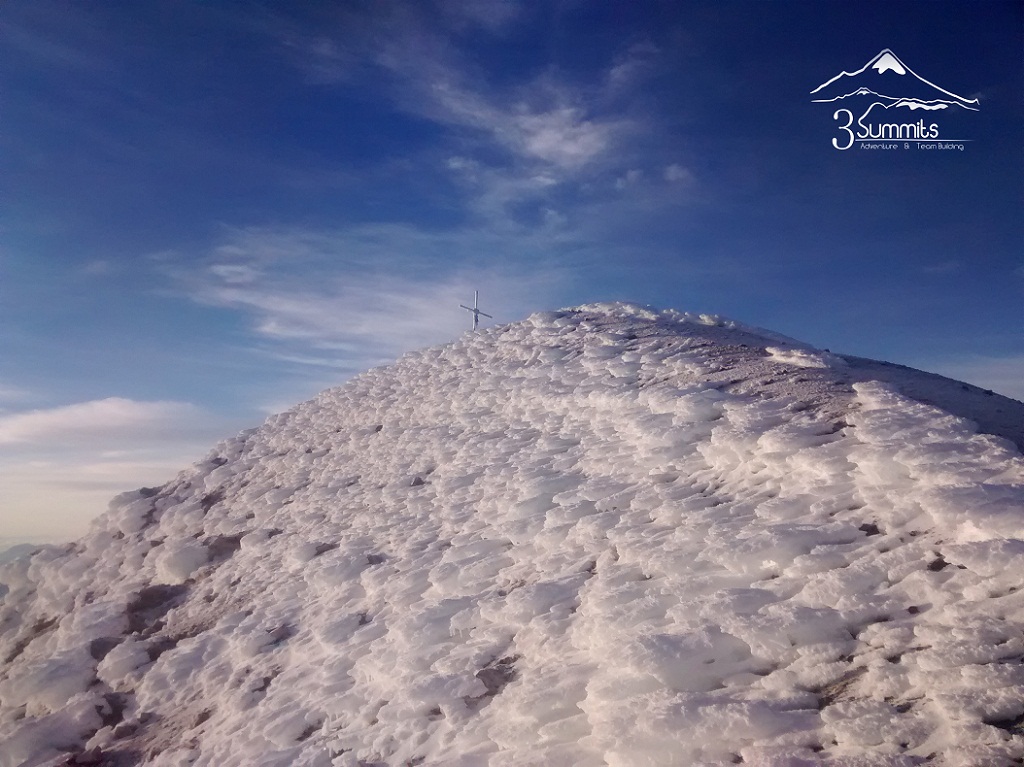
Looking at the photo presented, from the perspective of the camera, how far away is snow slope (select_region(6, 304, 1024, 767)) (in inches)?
147

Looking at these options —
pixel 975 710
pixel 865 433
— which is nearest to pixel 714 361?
pixel 865 433

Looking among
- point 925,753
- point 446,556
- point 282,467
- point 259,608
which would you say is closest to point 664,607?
point 925,753

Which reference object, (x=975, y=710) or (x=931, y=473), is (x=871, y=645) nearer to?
(x=975, y=710)

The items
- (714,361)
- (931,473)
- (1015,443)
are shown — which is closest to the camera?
(931,473)

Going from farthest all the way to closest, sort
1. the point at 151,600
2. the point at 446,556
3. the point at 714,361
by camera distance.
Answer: the point at 714,361
the point at 151,600
the point at 446,556

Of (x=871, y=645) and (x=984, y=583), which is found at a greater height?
(x=984, y=583)

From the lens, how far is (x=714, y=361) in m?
9.33

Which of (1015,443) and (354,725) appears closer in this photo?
(354,725)

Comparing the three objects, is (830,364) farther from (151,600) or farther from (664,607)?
(151,600)

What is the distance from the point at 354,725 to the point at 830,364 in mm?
7097

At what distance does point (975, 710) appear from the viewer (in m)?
3.25

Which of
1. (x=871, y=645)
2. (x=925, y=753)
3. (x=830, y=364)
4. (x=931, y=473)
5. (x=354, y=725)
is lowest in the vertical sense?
(x=354, y=725)

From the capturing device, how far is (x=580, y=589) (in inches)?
213

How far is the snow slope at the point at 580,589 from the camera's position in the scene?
3723mm
